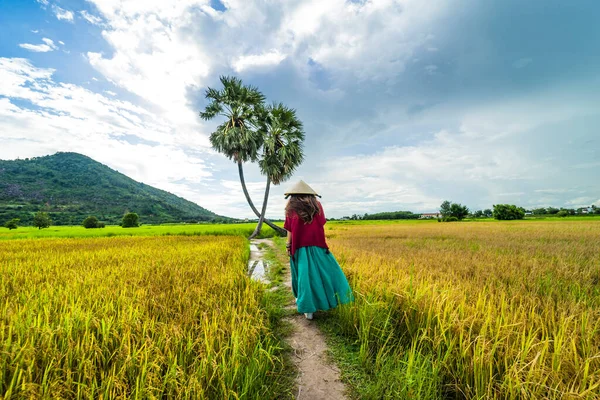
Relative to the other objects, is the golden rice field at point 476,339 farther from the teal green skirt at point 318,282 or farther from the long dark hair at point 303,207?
the long dark hair at point 303,207

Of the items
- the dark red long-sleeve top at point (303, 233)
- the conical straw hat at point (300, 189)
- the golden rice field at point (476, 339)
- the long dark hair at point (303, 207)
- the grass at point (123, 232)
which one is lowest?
the golden rice field at point (476, 339)

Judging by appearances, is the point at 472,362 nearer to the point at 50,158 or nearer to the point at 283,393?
the point at 283,393

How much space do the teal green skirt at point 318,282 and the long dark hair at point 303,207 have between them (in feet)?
1.81

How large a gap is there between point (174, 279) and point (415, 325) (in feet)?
13.9

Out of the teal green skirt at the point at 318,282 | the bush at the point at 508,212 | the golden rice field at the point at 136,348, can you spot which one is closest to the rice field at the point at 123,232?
the golden rice field at the point at 136,348

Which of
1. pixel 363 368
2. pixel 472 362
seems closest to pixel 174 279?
pixel 363 368

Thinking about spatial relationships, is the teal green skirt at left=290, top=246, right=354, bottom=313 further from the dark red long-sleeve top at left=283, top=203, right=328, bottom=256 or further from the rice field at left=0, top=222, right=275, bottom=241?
the rice field at left=0, top=222, right=275, bottom=241

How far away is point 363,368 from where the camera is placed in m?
2.48

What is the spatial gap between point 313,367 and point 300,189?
2.46 metres

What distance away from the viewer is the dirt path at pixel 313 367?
7.05ft

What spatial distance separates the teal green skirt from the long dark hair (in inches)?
21.7

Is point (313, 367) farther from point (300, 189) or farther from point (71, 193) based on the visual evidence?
point (71, 193)

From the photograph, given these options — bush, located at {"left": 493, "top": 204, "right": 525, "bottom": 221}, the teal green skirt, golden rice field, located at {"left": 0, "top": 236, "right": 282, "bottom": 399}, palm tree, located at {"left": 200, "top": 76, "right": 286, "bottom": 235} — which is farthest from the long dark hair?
bush, located at {"left": 493, "top": 204, "right": 525, "bottom": 221}

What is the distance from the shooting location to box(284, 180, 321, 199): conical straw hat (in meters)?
3.84
